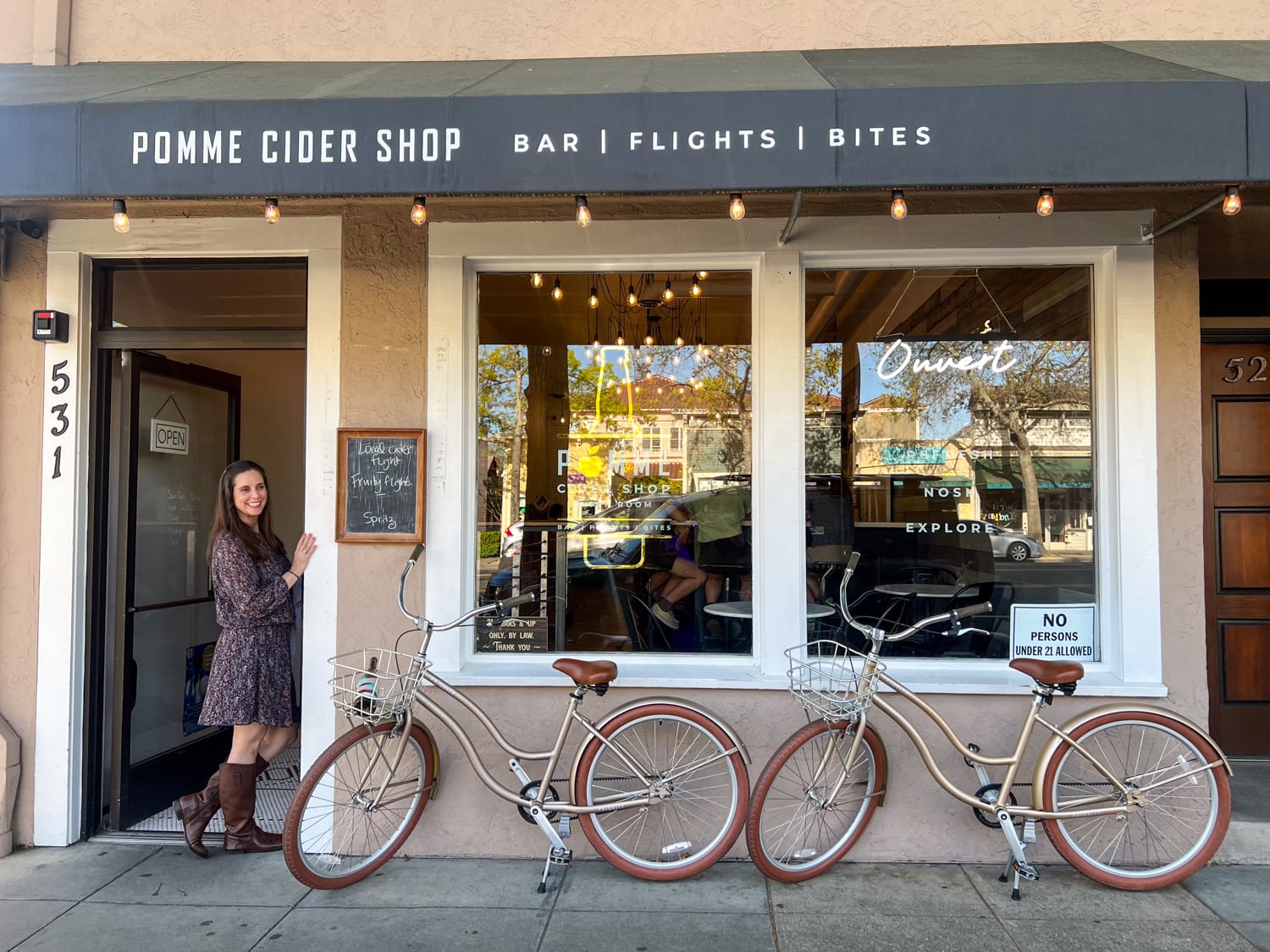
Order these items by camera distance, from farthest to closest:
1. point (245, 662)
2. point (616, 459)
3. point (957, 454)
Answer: point (616, 459), point (957, 454), point (245, 662)

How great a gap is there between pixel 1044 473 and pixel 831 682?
1683 millimetres

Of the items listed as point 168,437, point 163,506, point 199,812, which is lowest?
point 199,812

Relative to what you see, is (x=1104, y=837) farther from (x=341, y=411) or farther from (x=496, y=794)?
(x=341, y=411)

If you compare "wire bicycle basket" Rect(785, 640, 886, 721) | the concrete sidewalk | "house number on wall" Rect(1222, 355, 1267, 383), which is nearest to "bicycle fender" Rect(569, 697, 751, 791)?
"wire bicycle basket" Rect(785, 640, 886, 721)

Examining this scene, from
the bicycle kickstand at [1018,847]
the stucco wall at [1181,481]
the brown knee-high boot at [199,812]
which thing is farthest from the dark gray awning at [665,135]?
the brown knee-high boot at [199,812]

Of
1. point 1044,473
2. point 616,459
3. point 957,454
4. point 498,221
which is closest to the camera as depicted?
point 498,221

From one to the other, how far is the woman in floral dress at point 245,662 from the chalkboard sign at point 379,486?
25 cm

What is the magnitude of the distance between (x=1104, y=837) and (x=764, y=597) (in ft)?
6.20

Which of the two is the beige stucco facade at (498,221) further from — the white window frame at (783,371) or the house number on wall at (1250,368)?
the house number on wall at (1250,368)

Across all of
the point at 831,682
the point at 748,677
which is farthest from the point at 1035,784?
the point at 748,677

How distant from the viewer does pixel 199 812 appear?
3.75 meters

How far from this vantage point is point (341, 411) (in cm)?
385

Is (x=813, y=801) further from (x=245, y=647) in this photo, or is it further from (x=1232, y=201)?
(x=1232, y=201)

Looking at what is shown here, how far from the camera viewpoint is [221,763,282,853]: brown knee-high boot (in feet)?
12.2
